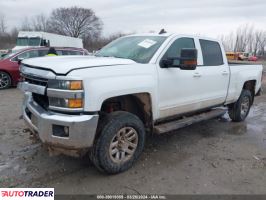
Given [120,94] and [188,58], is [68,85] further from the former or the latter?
[188,58]

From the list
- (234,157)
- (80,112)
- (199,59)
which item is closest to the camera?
(80,112)

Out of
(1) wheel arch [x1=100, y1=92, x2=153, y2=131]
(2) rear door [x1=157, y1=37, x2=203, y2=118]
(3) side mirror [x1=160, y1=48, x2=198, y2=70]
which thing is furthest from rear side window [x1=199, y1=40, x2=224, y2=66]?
(1) wheel arch [x1=100, y1=92, x2=153, y2=131]

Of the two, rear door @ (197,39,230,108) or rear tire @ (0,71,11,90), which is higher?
rear door @ (197,39,230,108)

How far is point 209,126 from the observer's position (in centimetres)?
684

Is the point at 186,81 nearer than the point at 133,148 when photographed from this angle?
No

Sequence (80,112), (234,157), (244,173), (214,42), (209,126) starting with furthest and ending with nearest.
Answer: (209,126)
(214,42)
(234,157)
(244,173)
(80,112)

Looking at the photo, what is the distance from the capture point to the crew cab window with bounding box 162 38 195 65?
189 inches

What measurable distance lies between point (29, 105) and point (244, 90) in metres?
5.02

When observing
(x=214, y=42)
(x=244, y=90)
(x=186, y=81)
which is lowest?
(x=244, y=90)

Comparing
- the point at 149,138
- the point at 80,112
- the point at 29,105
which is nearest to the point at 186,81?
the point at 149,138

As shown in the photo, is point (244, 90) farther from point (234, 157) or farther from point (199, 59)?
point (234, 157)

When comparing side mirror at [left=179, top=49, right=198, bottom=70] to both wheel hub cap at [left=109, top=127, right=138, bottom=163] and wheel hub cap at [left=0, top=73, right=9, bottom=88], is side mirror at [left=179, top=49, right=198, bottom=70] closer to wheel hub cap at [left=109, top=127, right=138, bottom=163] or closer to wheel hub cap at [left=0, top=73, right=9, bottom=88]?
wheel hub cap at [left=109, top=127, right=138, bottom=163]

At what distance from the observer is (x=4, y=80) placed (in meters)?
11.5

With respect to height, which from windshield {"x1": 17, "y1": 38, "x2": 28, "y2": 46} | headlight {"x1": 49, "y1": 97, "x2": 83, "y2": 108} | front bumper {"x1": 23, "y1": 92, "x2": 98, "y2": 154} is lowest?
front bumper {"x1": 23, "y1": 92, "x2": 98, "y2": 154}
